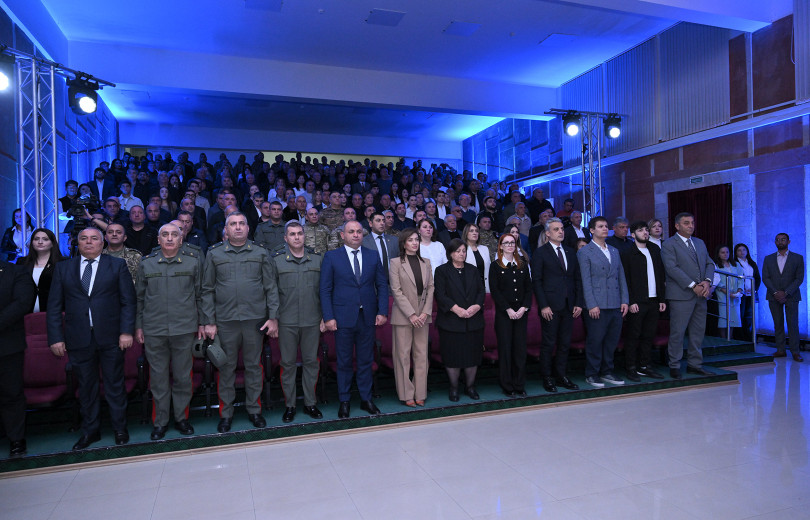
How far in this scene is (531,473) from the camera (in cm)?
303

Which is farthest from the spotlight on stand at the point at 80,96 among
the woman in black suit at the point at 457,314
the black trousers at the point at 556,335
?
the black trousers at the point at 556,335

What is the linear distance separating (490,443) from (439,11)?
259 inches

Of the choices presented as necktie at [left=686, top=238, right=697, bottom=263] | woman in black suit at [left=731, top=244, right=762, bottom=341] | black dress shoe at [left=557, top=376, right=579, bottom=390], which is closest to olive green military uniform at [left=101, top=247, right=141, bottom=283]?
black dress shoe at [left=557, top=376, right=579, bottom=390]

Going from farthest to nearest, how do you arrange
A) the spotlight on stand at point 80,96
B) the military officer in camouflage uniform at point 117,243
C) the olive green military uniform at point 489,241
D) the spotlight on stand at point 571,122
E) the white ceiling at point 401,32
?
1. the spotlight on stand at point 571,122
2. the white ceiling at point 401,32
3. the spotlight on stand at point 80,96
4. the olive green military uniform at point 489,241
5. the military officer in camouflage uniform at point 117,243

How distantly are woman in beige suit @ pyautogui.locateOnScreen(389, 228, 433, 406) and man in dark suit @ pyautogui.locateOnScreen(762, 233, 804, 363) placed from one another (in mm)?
4874

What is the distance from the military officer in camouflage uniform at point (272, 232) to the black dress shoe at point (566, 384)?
10.5 feet

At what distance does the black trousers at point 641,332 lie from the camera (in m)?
4.96

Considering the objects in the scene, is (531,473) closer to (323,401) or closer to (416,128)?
(323,401)

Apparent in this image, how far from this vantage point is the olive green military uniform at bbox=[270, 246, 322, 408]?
3.79 metres

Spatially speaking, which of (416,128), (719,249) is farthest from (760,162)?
(416,128)

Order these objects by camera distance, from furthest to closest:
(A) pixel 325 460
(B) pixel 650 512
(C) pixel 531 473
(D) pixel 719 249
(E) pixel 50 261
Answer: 1. (D) pixel 719 249
2. (E) pixel 50 261
3. (A) pixel 325 460
4. (C) pixel 531 473
5. (B) pixel 650 512

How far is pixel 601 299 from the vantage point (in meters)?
4.62

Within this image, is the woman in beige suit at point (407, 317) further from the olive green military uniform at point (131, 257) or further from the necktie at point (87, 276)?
the olive green military uniform at point (131, 257)

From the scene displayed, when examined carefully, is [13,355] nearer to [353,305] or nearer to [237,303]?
[237,303]
